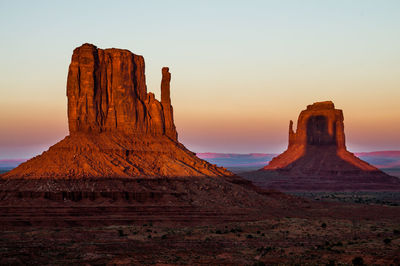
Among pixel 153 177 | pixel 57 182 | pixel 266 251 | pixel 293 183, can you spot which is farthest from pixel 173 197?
pixel 293 183

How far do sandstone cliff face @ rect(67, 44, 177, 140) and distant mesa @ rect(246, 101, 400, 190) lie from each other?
231ft

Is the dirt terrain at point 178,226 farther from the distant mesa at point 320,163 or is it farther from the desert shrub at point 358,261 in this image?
the distant mesa at point 320,163

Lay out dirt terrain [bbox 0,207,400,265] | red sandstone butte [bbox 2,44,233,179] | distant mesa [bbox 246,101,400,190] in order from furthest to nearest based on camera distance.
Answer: distant mesa [bbox 246,101,400,190]
red sandstone butte [bbox 2,44,233,179]
dirt terrain [bbox 0,207,400,265]

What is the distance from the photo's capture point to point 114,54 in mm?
81000

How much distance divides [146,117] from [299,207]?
26.9m

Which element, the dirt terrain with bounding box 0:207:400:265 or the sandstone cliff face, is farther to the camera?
the sandstone cliff face

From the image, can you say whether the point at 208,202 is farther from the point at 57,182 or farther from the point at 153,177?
the point at 57,182

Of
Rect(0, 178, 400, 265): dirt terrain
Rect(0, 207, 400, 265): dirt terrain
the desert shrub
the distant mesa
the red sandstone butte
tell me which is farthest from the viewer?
the distant mesa

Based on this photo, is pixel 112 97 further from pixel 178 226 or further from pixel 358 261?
pixel 358 261

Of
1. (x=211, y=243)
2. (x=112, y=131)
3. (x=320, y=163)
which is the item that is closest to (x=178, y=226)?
(x=211, y=243)

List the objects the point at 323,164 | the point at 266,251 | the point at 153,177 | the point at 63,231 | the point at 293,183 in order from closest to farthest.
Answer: the point at 266,251, the point at 63,231, the point at 153,177, the point at 293,183, the point at 323,164

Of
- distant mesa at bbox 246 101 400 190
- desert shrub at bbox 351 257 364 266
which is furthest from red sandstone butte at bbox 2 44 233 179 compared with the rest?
distant mesa at bbox 246 101 400 190

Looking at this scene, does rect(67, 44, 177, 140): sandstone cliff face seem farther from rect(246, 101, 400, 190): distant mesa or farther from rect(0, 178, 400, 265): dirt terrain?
rect(246, 101, 400, 190): distant mesa

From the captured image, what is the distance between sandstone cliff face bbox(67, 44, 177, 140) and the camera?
3059 inches
